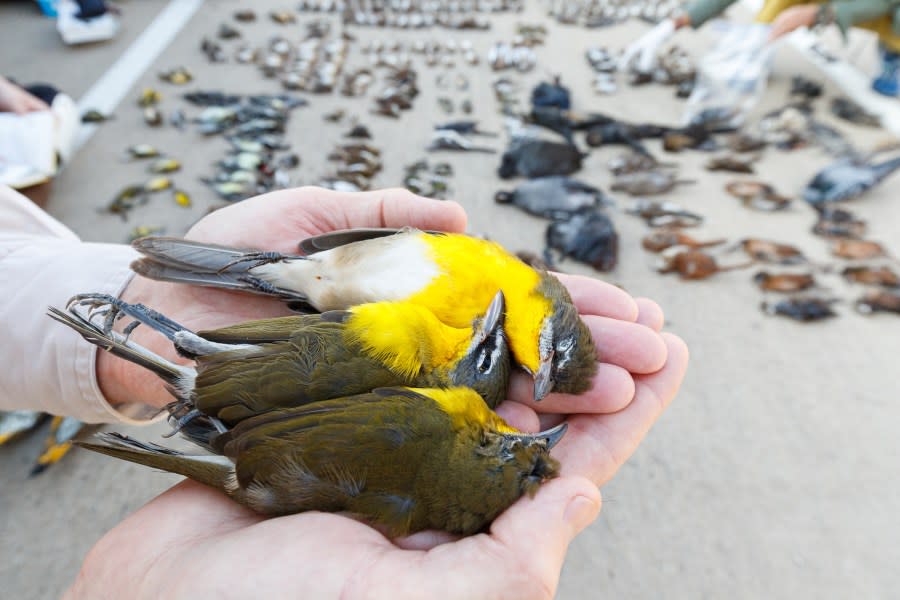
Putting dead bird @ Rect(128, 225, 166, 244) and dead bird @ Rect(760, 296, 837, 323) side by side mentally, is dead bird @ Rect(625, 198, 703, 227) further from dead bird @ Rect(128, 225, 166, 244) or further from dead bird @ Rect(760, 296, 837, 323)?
dead bird @ Rect(128, 225, 166, 244)

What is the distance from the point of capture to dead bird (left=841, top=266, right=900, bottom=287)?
12.5 ft

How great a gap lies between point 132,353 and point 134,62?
5720mm

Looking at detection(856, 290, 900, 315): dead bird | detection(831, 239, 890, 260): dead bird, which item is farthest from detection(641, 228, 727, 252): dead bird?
detection(856, 290, 900, 315): dead bird

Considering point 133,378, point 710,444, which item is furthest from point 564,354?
point 133,378

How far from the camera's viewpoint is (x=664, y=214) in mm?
4270

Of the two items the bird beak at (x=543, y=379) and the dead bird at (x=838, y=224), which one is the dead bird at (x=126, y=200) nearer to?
the bird beak at (x=543, y=379)

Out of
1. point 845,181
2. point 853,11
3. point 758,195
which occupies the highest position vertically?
point 853,11

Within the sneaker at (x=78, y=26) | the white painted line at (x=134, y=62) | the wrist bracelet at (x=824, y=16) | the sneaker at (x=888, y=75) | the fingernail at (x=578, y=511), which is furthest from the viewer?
the sneaker at (x=888, y=75)

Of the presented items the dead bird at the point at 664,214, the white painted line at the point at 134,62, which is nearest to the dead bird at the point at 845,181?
the dead bird at the point at 664,214

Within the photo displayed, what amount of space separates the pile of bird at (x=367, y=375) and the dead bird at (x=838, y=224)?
3.24 meters

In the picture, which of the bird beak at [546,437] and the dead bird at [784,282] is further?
the dead bird at [784,282]

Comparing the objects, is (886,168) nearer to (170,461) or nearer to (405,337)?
(405,337)

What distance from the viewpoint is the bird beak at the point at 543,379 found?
1839mm

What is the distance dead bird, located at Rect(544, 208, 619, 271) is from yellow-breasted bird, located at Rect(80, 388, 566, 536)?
246 cm
